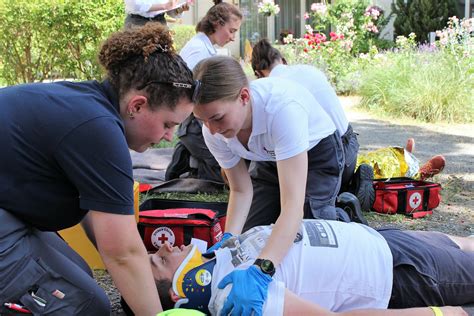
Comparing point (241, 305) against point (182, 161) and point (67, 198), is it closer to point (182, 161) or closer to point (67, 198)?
point (67, 198)

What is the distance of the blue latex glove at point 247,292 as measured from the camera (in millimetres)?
2402

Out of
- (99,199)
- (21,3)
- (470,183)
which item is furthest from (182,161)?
(21,3)

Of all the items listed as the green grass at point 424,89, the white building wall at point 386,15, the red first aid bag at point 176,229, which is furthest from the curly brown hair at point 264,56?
the white building wall at point 386,15

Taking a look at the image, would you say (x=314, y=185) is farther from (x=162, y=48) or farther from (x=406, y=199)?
(x=162, y=48)

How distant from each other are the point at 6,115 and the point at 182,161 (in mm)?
3241

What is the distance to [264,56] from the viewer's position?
494 cm

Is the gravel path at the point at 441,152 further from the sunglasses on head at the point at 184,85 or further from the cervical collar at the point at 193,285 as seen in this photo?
the sunglasses on head at the point at 184,85

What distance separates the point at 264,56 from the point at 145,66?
2.69 m

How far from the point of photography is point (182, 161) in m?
5.58

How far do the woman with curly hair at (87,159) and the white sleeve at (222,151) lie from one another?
81 cm

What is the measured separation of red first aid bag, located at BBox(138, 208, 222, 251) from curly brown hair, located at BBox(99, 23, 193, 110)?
4.52 ft

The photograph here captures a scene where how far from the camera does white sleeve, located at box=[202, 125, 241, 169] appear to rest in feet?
10.9

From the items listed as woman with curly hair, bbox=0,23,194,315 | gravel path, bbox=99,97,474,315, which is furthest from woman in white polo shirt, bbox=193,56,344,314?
gravel path, bbox=99,97,474,315

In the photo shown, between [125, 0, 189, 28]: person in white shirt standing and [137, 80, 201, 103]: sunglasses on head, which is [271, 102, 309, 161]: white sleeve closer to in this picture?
[137, 80, 201, 103]: sunglasses on head
